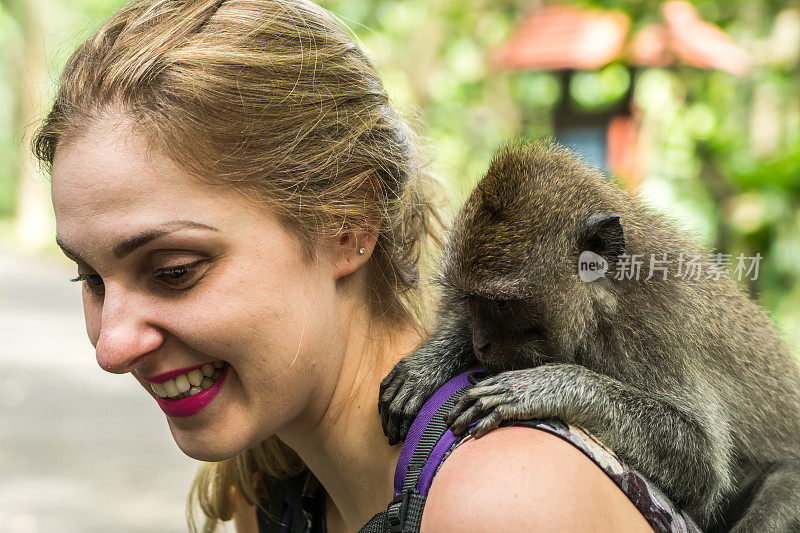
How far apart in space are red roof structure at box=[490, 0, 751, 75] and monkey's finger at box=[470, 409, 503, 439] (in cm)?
602

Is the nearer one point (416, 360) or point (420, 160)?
point (416, 360)

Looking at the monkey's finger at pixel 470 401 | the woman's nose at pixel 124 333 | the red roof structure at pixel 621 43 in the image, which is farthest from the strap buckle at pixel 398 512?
the red roof structure at pixel 621 43

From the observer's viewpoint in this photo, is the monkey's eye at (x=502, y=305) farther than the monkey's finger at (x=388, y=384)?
Yes

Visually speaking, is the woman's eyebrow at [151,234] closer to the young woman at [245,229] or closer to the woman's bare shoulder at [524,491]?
the young woman at [245,229]

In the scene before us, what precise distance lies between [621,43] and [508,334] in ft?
18.3

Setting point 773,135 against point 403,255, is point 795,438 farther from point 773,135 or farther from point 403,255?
point 773,135

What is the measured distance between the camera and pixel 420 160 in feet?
8.30

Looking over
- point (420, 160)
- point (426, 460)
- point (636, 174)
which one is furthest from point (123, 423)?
point (426, 460)

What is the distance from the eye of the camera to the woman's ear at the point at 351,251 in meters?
2.08

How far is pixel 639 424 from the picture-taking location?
230 cm

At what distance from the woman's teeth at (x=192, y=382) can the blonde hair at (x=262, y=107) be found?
0.34 m

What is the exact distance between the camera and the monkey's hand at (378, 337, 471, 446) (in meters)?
2.08

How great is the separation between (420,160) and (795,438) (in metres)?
1.57

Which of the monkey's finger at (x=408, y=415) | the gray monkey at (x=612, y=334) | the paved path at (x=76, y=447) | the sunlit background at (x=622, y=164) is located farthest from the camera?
the sunlit background at (x=622, y=164)
